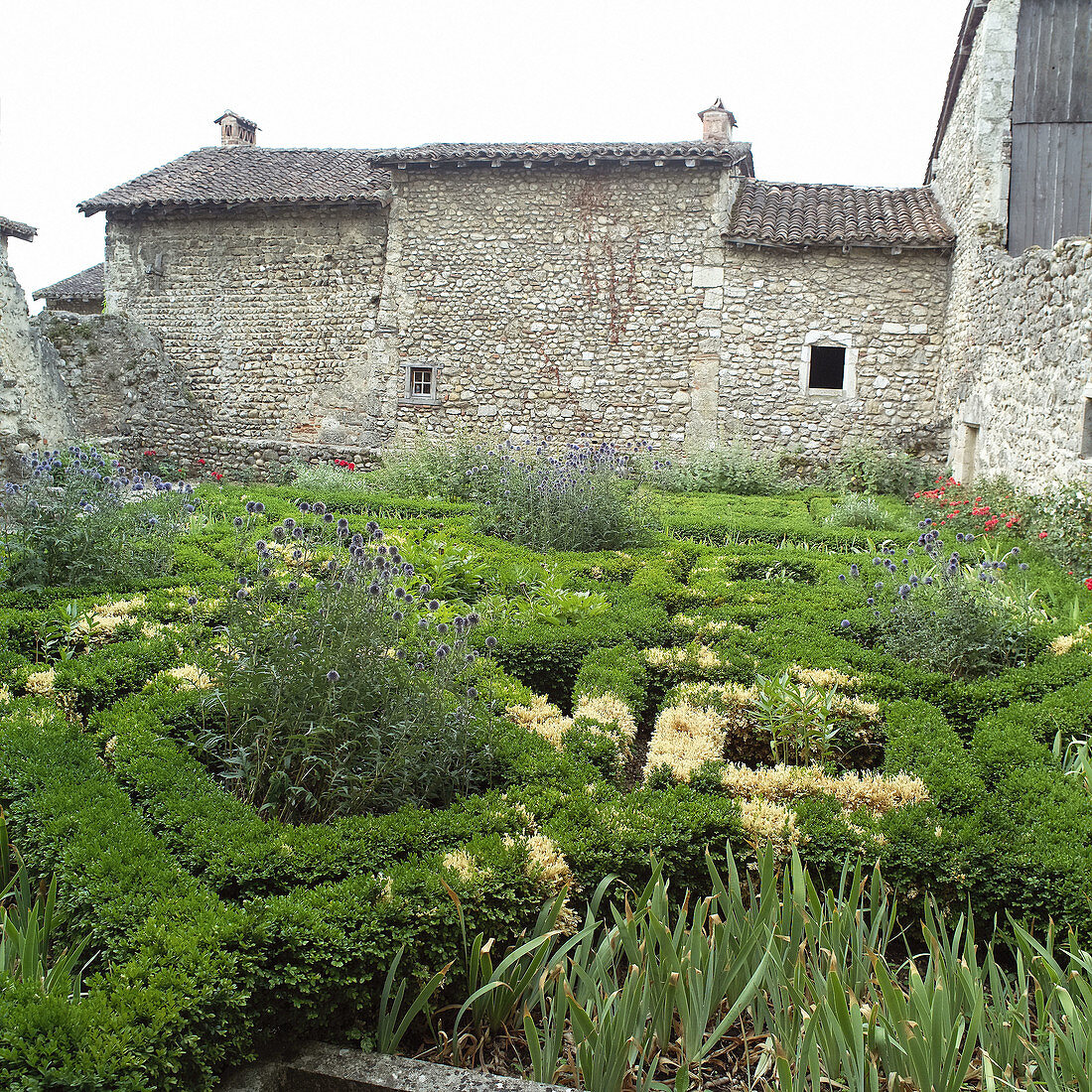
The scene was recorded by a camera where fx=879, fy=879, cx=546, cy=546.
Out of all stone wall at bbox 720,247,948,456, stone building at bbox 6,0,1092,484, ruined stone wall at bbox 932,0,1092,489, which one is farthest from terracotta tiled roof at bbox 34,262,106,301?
ruined stone wall at bbox 932,0,1092,489

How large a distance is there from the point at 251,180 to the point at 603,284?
631cm

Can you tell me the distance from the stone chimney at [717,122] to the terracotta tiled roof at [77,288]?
16.2 meters

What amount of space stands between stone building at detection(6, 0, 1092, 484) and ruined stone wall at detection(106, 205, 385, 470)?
4 cm

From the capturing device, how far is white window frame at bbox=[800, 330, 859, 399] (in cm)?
1235

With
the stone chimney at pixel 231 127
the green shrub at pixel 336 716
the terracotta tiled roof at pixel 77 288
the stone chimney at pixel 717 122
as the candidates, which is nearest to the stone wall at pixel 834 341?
the stone chimney at pixel 717 122

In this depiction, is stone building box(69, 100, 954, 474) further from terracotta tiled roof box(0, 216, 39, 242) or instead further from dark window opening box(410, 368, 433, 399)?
terracotta tiled roof box(0, 216, 39, 242)

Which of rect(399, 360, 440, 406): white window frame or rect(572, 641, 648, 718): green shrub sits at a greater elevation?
rect(399, 360, 440, 406): white window frame

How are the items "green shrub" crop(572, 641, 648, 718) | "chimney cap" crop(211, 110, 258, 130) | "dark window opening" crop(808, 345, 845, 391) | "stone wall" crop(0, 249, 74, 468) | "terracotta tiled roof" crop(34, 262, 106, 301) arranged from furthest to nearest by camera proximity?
"terracotta tiled roof" crop(34, 262, 106, 301), "chimney cap" crop(211, 110, 258, 130), "dark window opening" crop(808, 345, 845, 391), "stone wall" crop(0, 249, 74, 468), "green shrub" crop(572, 641, 648, 718)

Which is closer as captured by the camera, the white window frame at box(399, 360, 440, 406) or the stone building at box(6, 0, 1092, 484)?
the stone building at box(6, 0, 1092, 484)

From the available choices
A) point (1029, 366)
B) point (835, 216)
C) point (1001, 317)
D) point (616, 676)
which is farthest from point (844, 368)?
point (616, 676)

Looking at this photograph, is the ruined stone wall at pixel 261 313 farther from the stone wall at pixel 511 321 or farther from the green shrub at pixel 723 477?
the green shrub at pixel 723 477

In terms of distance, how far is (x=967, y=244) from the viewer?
10.9 metres

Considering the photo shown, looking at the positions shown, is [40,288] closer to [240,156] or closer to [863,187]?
[240,156]

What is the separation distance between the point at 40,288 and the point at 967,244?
23.2 metres
